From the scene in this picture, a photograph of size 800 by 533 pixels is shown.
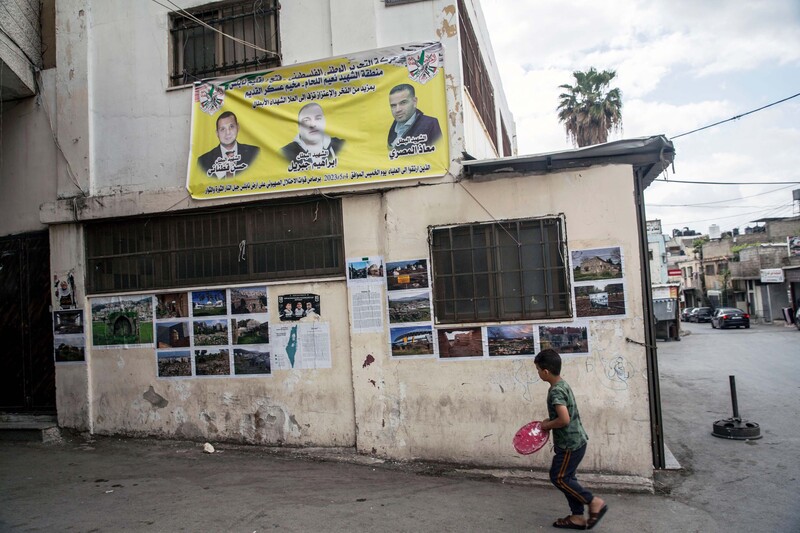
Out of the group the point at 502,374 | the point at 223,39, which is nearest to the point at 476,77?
the point at 223,39

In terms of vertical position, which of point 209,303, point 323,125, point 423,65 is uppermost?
point 423,65

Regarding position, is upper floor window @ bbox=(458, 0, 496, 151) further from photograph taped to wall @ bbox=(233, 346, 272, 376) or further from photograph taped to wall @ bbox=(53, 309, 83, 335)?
photograph taped to wall @ bbox=(53, 309, 83, 335)

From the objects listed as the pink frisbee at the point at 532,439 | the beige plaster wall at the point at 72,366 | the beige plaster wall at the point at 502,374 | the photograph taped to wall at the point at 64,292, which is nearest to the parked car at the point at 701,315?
the beige plaster wall at the point at 502,374

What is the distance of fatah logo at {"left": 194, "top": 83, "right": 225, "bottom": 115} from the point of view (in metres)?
7.46

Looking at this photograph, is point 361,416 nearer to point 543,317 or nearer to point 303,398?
point 303,398

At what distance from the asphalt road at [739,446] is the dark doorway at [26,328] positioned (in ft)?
28.0

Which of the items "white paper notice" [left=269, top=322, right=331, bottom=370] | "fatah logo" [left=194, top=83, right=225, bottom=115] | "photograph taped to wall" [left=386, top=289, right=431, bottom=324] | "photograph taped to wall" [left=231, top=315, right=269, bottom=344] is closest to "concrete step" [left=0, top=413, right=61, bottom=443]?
"photograph taped to wall" [left=231, top=315, right=269, bottom=344]

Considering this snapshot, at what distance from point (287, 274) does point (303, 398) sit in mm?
1592

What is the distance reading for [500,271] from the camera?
253 inches

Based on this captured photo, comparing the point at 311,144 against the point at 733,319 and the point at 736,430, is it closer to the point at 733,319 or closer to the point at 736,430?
the point at 736,430

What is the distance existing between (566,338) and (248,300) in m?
4.01

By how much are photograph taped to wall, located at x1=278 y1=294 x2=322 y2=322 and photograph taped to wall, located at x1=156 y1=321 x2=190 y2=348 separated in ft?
4.76

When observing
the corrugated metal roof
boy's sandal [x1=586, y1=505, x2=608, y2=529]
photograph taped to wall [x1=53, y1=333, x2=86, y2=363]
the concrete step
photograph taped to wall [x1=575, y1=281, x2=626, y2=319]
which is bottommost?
boy's sandal [x1=586, y1=505, x2=608, y2=529]

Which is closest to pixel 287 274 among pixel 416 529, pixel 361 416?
pixel 361 416
